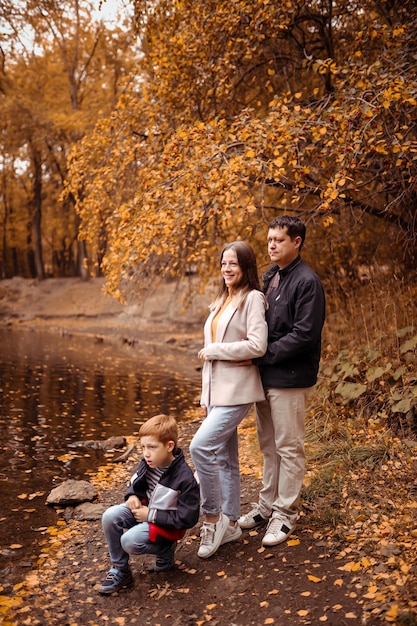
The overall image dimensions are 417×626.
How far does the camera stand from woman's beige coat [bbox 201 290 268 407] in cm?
374

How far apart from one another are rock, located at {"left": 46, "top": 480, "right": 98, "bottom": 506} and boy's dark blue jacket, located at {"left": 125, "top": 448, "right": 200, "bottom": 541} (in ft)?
5.32

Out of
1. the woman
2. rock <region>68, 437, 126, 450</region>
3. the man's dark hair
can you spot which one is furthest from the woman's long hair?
rock <region>68, 437, 126, 450</region>

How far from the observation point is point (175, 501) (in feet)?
12.0

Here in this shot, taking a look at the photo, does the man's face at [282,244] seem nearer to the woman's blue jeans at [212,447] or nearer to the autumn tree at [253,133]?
the woman's blue jeans at [212,447]

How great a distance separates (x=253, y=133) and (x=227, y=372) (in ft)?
9.27

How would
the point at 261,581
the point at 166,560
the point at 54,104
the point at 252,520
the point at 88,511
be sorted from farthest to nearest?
the point at 54,104, the point at 88,511, the point at 252,520, the point at 166,560, the point at 261,581

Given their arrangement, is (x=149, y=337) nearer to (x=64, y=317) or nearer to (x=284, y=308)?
(x=64, y=317)

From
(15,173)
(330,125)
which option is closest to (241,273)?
(330,125)

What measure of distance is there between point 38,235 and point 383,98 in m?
25.8

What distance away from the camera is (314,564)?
3.68 meters

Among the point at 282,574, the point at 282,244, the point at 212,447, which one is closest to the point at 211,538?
the point at 282,574

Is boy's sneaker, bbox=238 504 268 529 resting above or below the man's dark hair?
below

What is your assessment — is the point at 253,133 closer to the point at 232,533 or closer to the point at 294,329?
the point at 294,329

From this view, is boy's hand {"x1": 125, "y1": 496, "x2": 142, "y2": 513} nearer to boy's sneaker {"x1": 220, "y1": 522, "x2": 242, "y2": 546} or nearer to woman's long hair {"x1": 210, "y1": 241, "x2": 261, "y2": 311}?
boy's sneaker {"x1": 220, "y1": 522, "x2": 242, "y2": 546}
